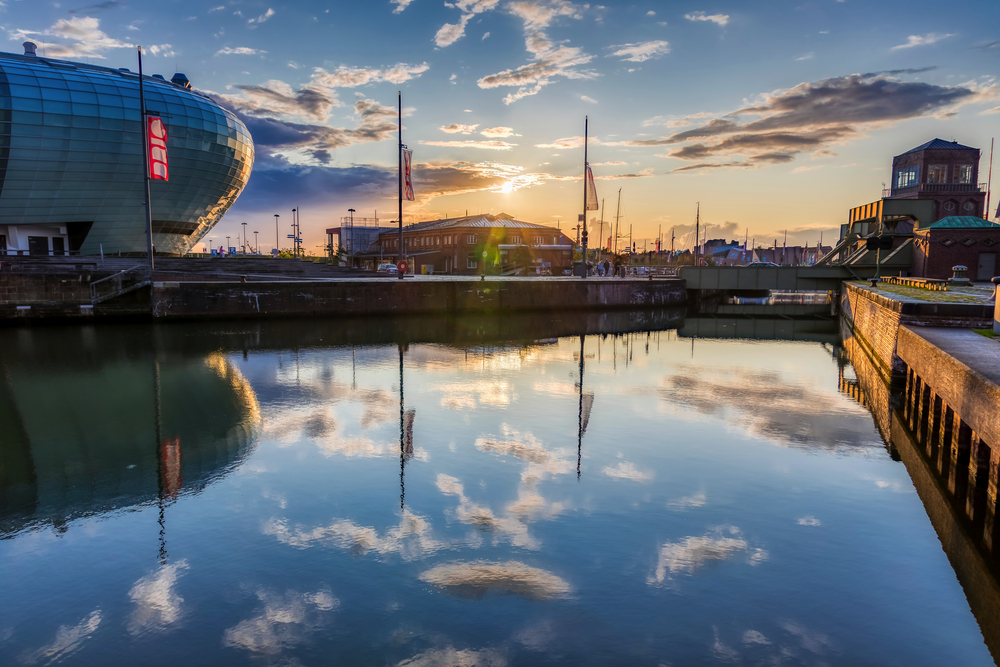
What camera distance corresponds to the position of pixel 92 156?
71.5 metres

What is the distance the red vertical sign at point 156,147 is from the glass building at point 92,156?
117ft

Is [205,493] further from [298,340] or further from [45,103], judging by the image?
[45,103]

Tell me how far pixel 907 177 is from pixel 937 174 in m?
4.89

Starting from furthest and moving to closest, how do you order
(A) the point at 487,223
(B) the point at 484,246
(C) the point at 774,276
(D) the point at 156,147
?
1. (A) the point at 487,223
2. (B) the point at 484,246
3. (C) the point at 774,276
4. (D) the point at 156,147

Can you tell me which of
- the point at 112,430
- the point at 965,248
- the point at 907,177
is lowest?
the point at 112,430

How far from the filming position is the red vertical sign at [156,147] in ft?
115

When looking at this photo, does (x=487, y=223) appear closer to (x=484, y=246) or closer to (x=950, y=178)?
(x=484, y=246)

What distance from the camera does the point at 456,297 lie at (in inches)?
1478

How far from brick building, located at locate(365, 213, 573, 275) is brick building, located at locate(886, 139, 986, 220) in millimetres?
50254

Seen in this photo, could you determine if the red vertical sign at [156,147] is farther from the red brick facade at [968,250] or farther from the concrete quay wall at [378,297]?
the red brick facade at [968,250]

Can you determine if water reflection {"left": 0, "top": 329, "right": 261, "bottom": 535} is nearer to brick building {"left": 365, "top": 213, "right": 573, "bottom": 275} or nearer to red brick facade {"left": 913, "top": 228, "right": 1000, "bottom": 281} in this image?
red brick facade {"left": 913, "top": 228, "right": 1000, "bottom": 281}

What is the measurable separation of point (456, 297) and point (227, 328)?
44.3 ft

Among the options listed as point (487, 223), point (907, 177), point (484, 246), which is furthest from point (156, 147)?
point (907, 177)

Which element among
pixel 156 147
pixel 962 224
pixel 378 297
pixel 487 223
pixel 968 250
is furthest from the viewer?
pixel 487 223
